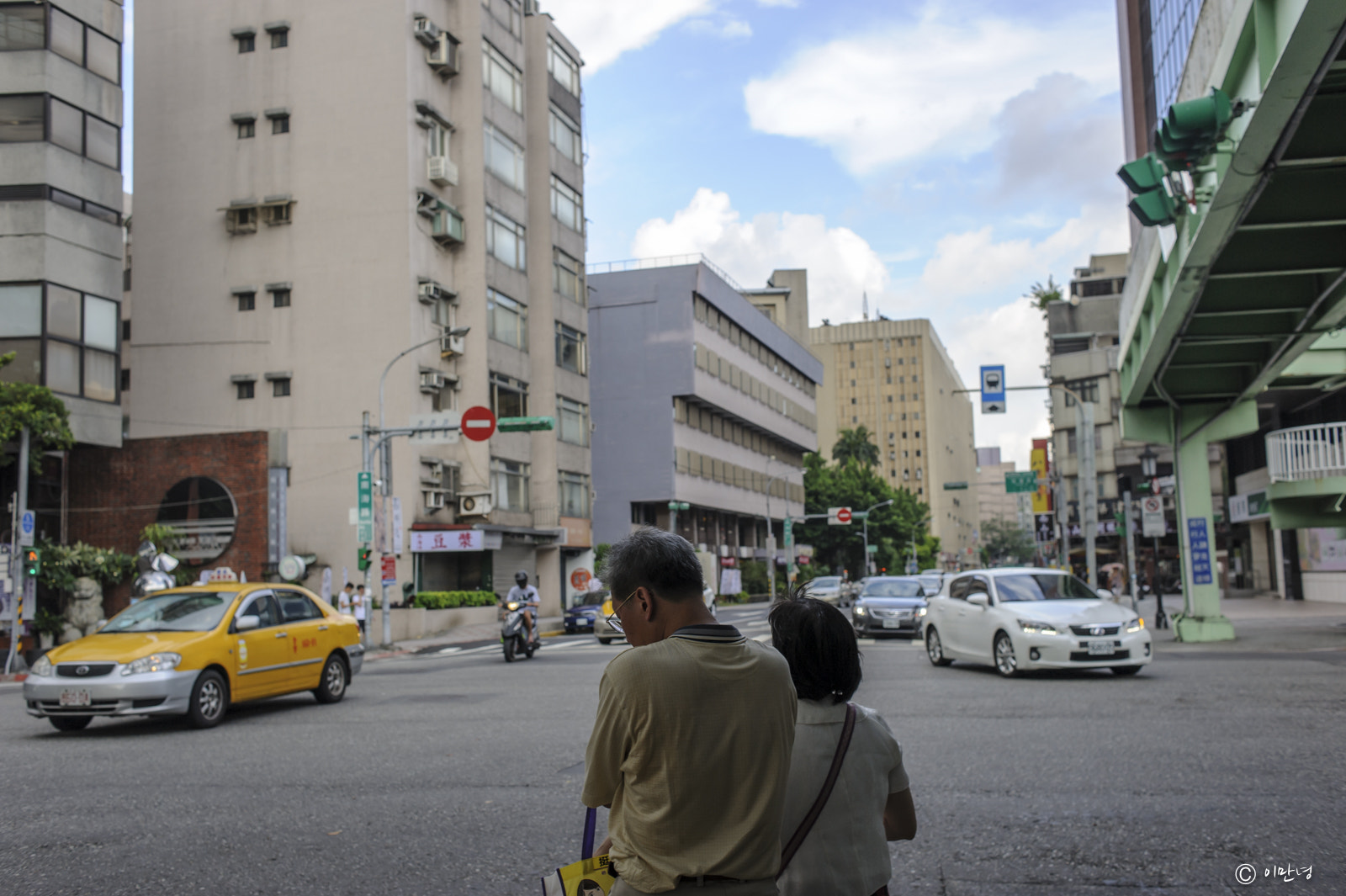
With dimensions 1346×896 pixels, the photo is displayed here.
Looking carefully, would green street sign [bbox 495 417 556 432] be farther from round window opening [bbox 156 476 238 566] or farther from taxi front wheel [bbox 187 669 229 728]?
taxi front wheel [bbox 187 669 229 728]

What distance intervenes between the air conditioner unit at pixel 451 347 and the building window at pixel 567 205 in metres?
10.4

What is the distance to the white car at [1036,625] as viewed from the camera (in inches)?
613

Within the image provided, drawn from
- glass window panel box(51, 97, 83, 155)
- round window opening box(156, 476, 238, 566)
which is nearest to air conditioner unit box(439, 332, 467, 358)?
round window opening box(156, 476, 238, 566)

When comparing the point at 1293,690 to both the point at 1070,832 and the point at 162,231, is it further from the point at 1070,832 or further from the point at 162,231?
the point at 162,231

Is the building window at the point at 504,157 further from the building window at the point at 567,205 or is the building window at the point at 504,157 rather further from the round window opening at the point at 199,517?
the round window opening at the point at 199,517

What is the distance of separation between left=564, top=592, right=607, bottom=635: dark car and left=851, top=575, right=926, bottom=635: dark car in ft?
34.3

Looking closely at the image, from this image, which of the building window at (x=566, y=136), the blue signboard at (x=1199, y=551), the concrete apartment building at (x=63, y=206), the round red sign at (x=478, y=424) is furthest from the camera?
the building window at (x=566, y=136)

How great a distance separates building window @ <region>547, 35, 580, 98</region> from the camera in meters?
51.3

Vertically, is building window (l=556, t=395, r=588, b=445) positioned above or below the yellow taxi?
above

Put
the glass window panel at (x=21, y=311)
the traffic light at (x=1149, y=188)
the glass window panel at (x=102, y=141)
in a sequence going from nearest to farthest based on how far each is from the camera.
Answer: the traffic light at (x=1149, y=188) → the glass window panel at (x=21, y=311) → the glass window panel at (x=102, y=141)

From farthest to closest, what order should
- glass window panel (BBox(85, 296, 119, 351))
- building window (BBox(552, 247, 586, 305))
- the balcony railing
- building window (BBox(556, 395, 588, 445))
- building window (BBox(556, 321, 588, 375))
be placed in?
building window (BBox(552, 247, 586, 305)) → building window (BBox(556, 321, 588, 375)) → building window (BBox(556, 395, 588, 445)) → glass window panel (BBox(85, 296, 119, 351)) → the balcony railing

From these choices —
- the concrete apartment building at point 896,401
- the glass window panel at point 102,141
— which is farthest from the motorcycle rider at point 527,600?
the concrete apartment building at point 896,401

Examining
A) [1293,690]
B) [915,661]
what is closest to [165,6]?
[915,661]

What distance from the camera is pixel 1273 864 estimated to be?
5762mm
